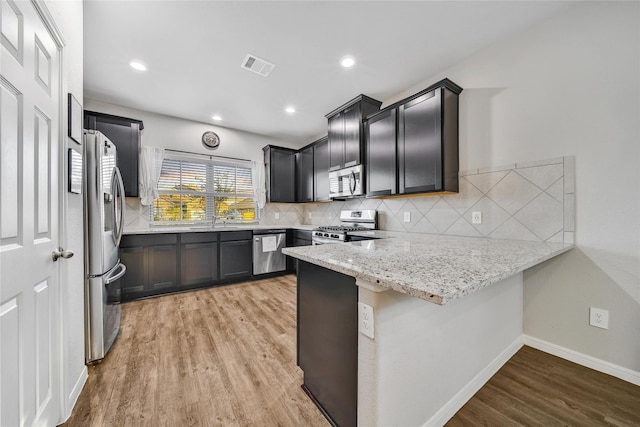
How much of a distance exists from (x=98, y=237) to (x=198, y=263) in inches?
67.8

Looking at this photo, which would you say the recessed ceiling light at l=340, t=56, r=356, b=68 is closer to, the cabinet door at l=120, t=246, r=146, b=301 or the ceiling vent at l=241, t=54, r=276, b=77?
the ceiling vent at l=241, t=54, r=276, b=77

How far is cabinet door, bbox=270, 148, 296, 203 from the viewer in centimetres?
439

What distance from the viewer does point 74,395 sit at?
1.35m

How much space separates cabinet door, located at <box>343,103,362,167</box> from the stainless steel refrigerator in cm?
245

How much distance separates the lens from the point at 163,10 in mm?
1730

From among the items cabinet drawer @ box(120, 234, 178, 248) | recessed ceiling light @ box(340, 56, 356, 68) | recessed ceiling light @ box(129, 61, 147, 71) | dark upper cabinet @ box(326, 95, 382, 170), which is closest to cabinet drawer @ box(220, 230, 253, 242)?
cabinet drawer @ box(120, 234, 178, 248)

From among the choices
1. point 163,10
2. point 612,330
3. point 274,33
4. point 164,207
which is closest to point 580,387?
point 612,330

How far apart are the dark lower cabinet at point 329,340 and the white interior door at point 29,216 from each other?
1190 millimetres

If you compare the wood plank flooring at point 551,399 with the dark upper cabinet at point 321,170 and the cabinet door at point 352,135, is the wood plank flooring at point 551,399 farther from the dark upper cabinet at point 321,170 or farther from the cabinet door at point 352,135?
the dark upper cabinet at point 321,170

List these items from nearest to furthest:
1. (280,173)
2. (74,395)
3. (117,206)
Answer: (74,395) < (117,206) < (280,173)

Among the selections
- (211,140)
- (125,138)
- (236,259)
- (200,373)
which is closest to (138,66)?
(125,138)

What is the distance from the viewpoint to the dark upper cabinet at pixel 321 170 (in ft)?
12.6

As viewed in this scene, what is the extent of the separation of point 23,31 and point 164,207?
3.01 metres

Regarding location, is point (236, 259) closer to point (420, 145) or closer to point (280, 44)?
point (280, 44)
